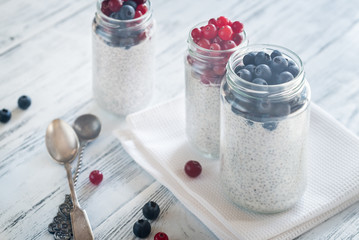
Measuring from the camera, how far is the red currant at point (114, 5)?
1.30 meters

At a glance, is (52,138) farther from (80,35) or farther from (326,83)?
(326,83)

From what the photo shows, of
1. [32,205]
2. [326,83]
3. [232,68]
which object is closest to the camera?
[232,68]

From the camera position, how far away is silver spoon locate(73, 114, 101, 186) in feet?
4.53

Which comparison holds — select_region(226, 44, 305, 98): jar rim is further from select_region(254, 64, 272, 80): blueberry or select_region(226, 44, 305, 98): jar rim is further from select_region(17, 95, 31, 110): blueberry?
select_region(17, 95, 31, 110): blueberry

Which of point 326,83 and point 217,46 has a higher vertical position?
point 217,46

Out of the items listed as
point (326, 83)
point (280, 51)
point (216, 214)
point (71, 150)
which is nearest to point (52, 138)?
point (71, 150)

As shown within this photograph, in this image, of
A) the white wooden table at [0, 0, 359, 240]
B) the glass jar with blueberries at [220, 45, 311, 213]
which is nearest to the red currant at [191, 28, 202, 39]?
the glass jar with blueberries at [220, 45, 311, 213]

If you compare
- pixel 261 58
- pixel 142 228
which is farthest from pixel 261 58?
pixel 142 228

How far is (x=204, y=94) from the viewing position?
1.23 metres

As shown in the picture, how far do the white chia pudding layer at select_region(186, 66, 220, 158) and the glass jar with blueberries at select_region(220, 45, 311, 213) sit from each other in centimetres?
11

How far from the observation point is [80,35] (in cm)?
173

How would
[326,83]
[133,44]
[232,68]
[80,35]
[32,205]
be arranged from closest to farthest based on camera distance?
[232,68]
[32,205]
[133,44]
[326,83]
[80,35]

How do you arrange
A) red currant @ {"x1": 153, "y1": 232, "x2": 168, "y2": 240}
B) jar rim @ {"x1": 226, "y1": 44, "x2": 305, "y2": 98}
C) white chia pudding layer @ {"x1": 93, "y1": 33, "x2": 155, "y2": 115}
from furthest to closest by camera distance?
1. white chia pudding layer @ {"x1": 93, "y1": 33, "x2": 155, "y2": 115}
2. red currant @ {"x1": 153, "y1": 232, "x2": 168, "y2": 240}
3. jar rim @ {"x1": 226, "y1": 44, "x2": 305, "y2": 98}

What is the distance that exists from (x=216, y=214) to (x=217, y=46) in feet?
1.22
